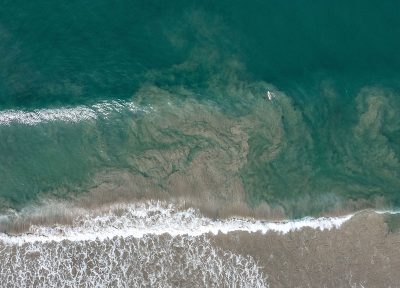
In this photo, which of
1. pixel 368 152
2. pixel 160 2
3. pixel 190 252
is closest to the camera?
pixel 190 252

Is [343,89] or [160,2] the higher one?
[160,2]

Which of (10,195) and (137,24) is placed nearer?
(10,195)

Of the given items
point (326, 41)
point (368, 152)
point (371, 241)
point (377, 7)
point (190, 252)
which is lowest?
point (190, 252)

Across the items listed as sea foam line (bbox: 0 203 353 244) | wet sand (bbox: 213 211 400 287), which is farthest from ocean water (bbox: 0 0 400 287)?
Result: wet sand (bbox: 213 211 400 287)

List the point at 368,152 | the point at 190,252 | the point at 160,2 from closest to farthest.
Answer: the point at 190,252 < the point at 368,152 < the point at 160,2

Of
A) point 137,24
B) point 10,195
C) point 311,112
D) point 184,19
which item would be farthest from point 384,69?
point 10,195

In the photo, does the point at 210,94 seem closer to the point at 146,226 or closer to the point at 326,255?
the point at 146,226

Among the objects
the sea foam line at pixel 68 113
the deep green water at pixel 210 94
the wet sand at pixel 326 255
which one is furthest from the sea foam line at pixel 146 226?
the sea foam line at pixel 68 113

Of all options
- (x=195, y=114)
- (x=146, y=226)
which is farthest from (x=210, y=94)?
(x=146, y=226)

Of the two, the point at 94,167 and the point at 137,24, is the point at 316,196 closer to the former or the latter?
the point at 94,167
